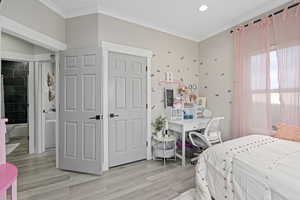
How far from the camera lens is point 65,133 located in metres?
2.65

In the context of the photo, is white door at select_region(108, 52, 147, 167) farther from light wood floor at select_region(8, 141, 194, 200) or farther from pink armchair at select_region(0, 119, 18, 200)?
pink armchair at select_region(0, 119, 18, 200)

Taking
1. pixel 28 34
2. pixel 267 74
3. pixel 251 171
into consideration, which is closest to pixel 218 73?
pixel 267 74

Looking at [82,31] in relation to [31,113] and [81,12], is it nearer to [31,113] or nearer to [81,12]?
[81,12]

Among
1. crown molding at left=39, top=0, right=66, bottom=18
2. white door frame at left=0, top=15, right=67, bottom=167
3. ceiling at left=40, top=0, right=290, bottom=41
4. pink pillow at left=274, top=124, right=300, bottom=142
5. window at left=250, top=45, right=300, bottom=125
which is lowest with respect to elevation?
pink pillow at left=274, top=124, right=300, bottom=142

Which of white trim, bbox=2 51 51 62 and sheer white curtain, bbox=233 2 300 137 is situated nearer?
sheer white curtain, bbox=233 2 300 137

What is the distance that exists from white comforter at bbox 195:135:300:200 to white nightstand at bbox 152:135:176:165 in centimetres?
114

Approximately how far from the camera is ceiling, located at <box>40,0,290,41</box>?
2.48 meters

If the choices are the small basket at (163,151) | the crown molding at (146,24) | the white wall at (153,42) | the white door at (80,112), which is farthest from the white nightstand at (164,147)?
the crown molding at (146,24)

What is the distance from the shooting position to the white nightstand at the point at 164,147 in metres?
2.93

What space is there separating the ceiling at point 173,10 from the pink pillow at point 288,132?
1894 mm

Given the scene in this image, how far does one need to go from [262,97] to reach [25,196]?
368cm

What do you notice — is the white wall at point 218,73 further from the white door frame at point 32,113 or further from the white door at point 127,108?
the white door frame at point 32,113

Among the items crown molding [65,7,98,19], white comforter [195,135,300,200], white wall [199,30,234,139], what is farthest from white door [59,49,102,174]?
white wall [199,30,234,139]

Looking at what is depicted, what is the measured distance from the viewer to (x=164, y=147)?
296 centimetres
